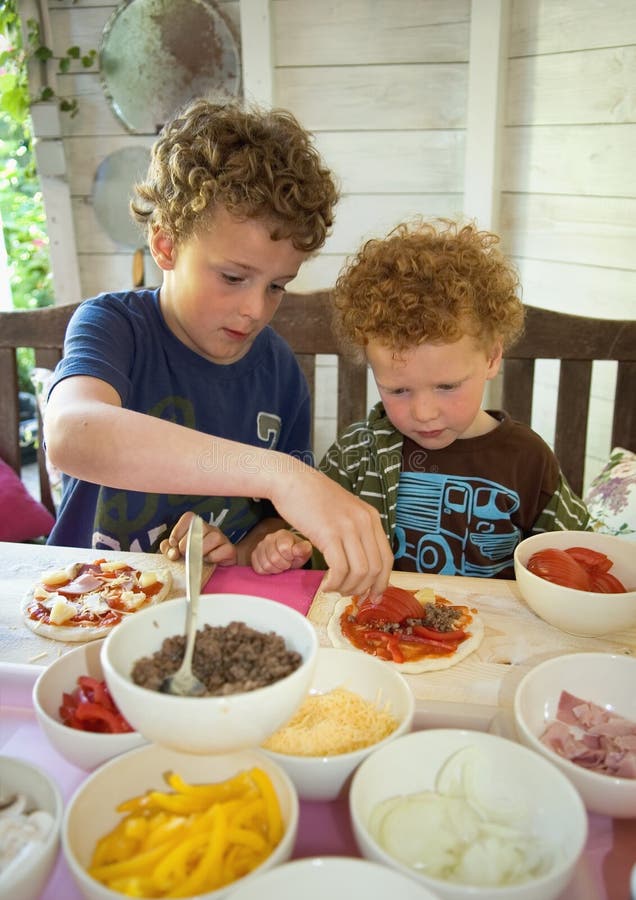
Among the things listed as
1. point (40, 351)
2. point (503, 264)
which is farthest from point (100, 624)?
point (40, 351)

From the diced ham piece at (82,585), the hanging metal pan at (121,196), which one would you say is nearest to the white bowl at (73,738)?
the diced ham piece at (82,585)

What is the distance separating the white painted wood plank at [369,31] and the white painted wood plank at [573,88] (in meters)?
0.25

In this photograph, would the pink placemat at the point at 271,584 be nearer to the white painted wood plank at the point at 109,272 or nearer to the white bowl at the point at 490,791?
the white bowl at the point at 490,791

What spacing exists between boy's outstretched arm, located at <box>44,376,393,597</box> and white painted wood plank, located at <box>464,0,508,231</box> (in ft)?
5.99

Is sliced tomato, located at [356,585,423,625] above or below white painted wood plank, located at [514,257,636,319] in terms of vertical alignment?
below

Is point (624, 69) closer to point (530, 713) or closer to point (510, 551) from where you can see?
point (510, 551)

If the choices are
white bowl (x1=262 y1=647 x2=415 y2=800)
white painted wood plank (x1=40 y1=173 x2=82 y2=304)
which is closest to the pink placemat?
white bowl (x1=262 y1=647 x2=415 y2=800)

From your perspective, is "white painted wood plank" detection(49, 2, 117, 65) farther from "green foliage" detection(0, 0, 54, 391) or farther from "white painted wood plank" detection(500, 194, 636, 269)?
"white painted wood plank" detection(500, 194, 636, 269)

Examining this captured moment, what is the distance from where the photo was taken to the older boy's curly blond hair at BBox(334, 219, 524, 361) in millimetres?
1310

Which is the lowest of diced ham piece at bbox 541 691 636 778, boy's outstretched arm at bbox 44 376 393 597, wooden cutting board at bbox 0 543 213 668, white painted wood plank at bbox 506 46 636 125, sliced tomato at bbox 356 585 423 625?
wooden cutting board at bbox 0 543 213 668

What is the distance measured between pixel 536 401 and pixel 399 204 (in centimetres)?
92

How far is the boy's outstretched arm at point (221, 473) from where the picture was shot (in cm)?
93

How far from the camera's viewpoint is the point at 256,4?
254 centimetres

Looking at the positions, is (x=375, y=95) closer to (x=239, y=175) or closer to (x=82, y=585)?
(x=239, y=175)
